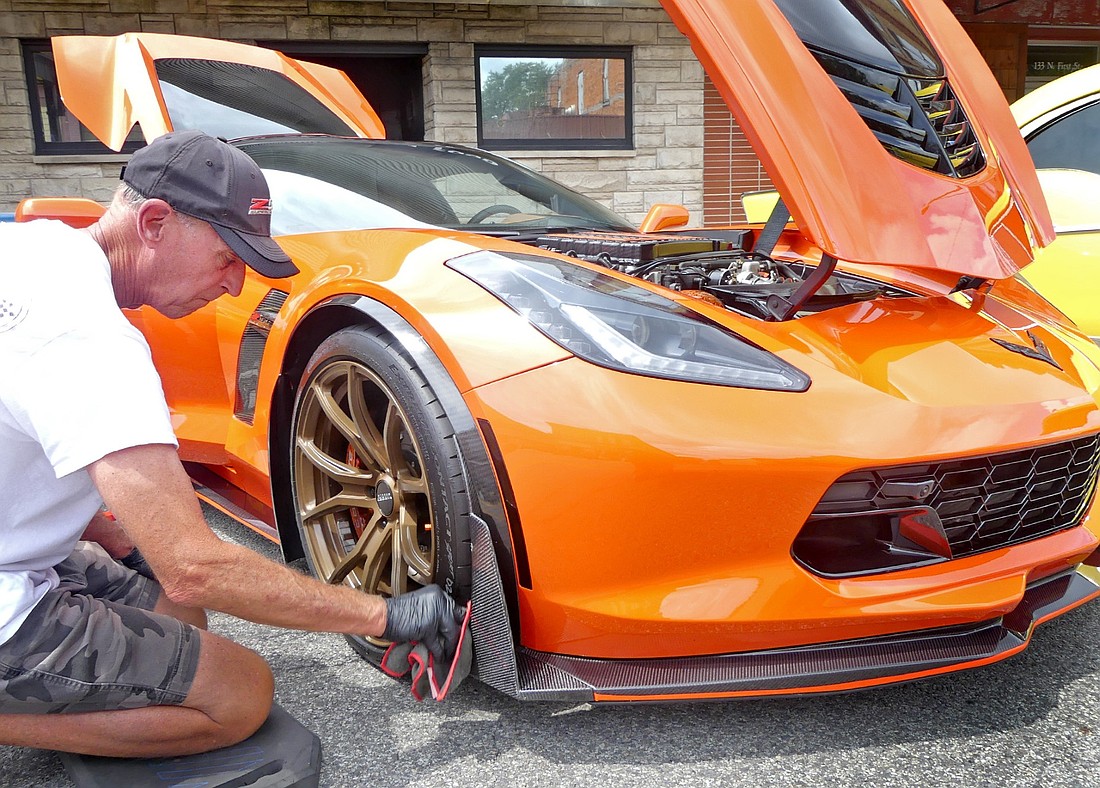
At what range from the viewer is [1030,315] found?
2281 mm

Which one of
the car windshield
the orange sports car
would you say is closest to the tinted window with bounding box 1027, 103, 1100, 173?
the orange sports car

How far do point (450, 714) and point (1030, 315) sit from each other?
1697mm

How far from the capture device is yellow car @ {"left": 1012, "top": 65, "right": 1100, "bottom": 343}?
3.06m

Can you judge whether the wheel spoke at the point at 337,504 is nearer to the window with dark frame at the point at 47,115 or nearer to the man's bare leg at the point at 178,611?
the man's bare leg at the point at 178,611

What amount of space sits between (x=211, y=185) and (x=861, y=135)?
4.24 feet

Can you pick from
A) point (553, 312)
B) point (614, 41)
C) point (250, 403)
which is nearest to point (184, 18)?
point (614, 41)

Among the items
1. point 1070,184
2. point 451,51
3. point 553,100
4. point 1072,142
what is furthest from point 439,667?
point 553,100

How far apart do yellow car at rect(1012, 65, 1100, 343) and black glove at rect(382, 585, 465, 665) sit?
246 centimetres

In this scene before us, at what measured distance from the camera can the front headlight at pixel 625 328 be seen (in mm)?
1591

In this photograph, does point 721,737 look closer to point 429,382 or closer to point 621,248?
point 429,382

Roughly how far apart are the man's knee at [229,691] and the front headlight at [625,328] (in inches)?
32.2

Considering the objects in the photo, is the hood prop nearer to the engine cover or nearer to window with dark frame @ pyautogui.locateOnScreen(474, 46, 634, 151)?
the engine cover

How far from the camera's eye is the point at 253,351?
7.25 feet

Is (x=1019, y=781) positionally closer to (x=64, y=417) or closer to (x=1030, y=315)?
(x=1030, y=315)
